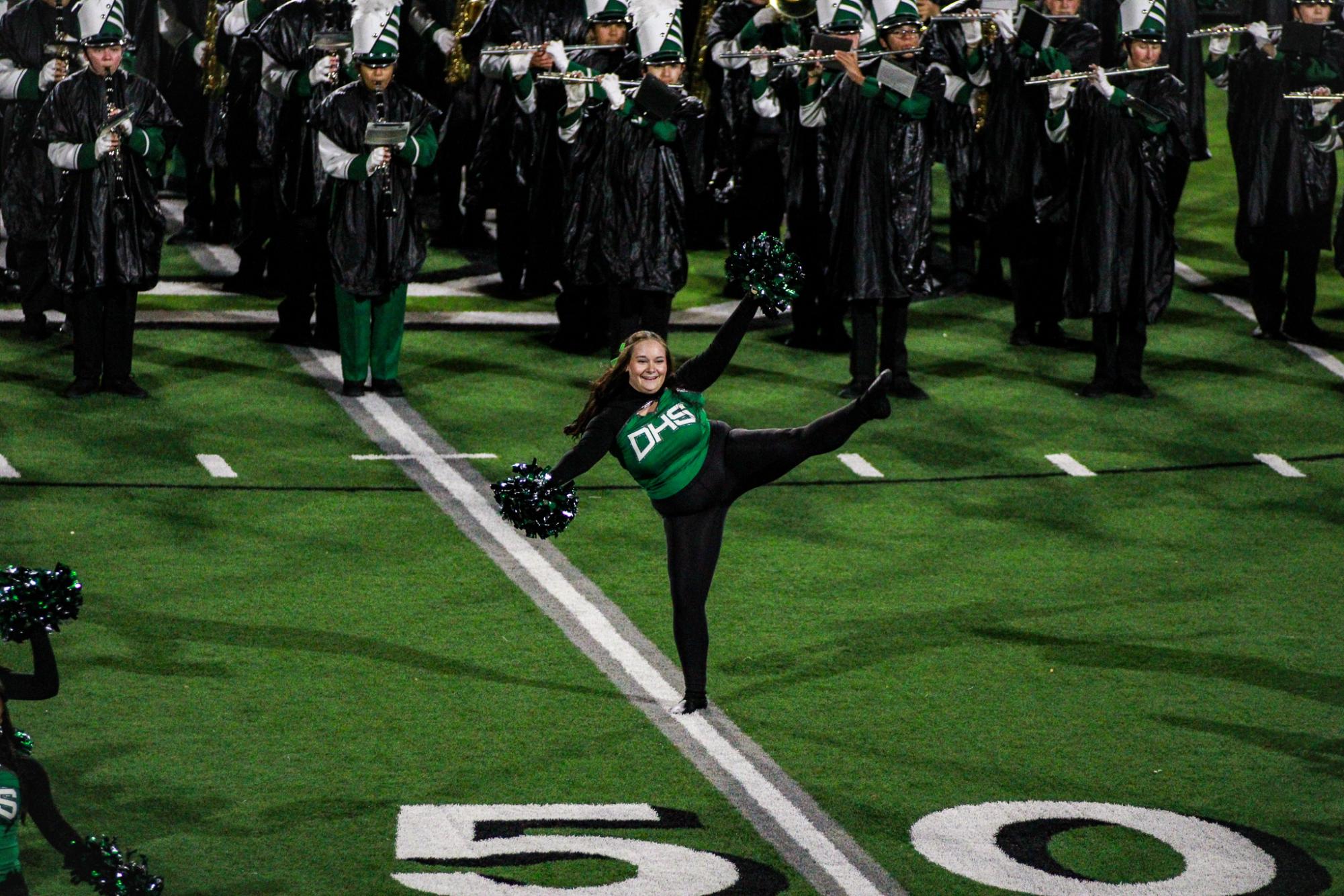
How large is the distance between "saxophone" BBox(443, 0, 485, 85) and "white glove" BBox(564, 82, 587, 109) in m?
1.63

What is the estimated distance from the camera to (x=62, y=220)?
41.8ft

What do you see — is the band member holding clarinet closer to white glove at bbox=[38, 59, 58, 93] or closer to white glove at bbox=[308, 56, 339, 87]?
white glove at bbox=[38, 59, 58, 93]

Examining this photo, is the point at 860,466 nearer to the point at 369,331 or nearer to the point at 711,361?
the point at 369,331

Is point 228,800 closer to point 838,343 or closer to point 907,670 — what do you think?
point 907,670

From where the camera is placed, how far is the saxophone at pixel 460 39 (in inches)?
606

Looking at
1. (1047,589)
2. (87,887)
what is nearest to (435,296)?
(1047,589)

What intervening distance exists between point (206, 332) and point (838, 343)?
3948 millimetres

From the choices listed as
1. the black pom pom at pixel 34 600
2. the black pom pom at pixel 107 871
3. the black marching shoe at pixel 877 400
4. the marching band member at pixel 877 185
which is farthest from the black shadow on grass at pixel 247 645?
the marching band member at pixel 877 185

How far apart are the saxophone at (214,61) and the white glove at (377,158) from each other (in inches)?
146

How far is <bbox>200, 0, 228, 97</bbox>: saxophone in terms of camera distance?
53.2 feet

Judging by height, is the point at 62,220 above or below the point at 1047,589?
above

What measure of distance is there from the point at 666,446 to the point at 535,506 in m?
0.62

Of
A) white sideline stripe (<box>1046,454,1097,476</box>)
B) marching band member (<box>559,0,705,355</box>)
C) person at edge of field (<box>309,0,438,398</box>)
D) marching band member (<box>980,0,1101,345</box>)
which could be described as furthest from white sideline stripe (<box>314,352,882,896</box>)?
marching band member (<box>980,0,1101,345</box>)

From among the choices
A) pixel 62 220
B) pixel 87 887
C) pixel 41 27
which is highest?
pixel 41 27
